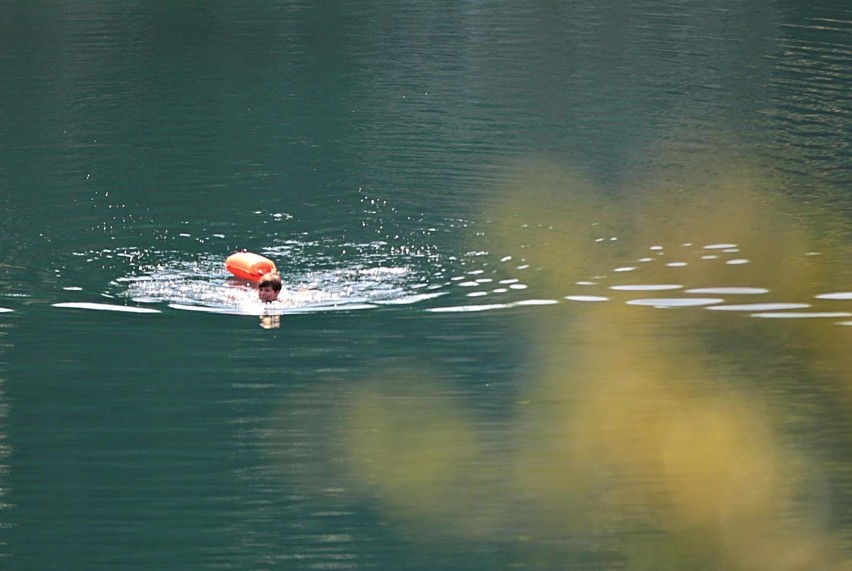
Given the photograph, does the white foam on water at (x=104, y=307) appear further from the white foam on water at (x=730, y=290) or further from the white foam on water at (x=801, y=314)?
the white foam on water at (x=801, y=314)

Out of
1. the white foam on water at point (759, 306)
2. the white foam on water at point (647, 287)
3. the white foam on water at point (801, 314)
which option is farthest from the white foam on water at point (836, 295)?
the white foam on water at point (647, 287)

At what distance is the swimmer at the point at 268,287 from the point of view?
499 inches

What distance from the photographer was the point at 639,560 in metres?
8.57

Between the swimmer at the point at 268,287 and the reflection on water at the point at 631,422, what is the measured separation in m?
1.45

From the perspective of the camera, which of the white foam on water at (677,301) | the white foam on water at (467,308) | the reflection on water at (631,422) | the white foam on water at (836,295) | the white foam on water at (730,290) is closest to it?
the reflection on water at (631,422)

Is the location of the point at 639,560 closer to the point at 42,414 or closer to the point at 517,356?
the point at 517,356

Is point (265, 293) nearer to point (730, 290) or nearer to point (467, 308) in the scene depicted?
point (467, 308)

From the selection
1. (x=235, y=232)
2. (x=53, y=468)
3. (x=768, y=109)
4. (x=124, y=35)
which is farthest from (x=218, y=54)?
(x=53, y=468)

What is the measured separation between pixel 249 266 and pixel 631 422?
403 cm

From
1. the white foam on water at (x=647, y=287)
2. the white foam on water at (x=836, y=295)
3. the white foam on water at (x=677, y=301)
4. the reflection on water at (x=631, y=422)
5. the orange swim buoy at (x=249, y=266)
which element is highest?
the orange swim buoy at (x=249, y=266)

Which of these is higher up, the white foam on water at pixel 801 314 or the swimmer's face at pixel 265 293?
the swimmer's face at pixel 265 293

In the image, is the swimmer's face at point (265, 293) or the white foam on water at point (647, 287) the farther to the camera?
the white foam on water at point (647, 287)

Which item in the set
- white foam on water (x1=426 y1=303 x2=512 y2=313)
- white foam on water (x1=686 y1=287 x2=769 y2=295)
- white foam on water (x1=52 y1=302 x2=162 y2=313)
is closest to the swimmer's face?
white foam on water (x1=52 y1=302 x2=162 y2=313)

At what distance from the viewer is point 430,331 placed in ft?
39.5
